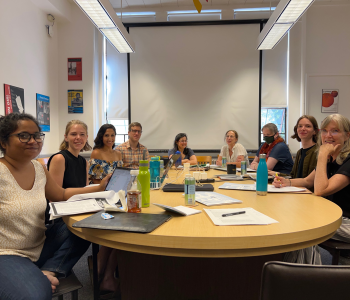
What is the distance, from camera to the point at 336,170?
1.84 metres

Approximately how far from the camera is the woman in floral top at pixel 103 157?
2.54m

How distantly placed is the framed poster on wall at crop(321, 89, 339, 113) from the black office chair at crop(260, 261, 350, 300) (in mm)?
5114

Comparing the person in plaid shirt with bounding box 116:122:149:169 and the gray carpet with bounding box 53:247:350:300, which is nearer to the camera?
the gray carpet with bounding box 53:247:350:300

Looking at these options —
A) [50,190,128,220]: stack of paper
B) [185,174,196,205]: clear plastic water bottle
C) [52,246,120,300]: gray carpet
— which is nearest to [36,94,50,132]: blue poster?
[52,246,120,300]: gray carpet

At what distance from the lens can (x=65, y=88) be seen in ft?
16.7

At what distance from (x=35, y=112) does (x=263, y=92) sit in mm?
4152

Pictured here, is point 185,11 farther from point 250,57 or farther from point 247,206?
point 247,206

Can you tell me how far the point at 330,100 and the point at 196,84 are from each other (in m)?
2.55

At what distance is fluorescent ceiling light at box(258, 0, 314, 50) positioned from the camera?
9.83 feet

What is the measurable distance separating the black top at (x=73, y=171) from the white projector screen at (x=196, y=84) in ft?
10.4

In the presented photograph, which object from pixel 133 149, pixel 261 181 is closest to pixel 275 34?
pixel 133 149

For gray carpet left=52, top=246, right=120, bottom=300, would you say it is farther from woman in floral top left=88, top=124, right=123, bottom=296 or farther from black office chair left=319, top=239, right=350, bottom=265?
black office chair left=319, top=239, right=350, bottom=265

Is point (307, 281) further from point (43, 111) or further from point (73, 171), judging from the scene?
point (43, 111)

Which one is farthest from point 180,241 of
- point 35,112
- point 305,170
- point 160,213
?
point 35,112
